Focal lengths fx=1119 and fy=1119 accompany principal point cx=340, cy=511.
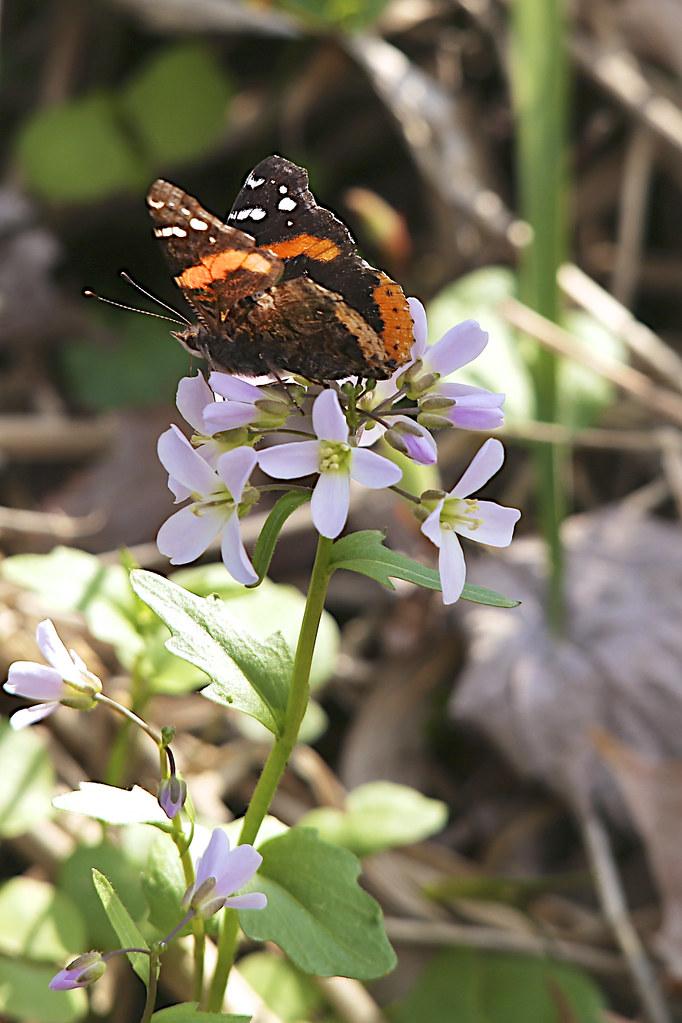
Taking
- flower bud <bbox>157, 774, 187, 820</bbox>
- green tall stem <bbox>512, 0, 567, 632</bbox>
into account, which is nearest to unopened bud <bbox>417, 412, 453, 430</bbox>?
flower bud <bbox>157, 774, 187, 820</bbox>

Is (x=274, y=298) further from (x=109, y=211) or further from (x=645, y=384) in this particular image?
(x=109, y=211)

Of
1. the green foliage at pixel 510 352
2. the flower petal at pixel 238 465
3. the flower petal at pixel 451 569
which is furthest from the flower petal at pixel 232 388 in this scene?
the green foliage at pixel 510 352

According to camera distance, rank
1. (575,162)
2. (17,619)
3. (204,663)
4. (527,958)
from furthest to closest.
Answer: (575,162) → (17,619) → (527,958) → (204,663)

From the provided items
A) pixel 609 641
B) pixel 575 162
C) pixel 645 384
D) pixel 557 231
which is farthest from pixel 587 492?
pixel 575 162

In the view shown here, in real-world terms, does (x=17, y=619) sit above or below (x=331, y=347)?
below

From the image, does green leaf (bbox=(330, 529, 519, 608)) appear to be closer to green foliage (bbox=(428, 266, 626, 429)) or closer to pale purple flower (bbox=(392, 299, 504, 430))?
pale purple flower (bbox=(392, 299, 504, 430))

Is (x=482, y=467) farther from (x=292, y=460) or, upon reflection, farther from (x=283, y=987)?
(x=283, y=987)

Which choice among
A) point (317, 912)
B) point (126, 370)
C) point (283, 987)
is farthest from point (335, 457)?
point (126, 370)
